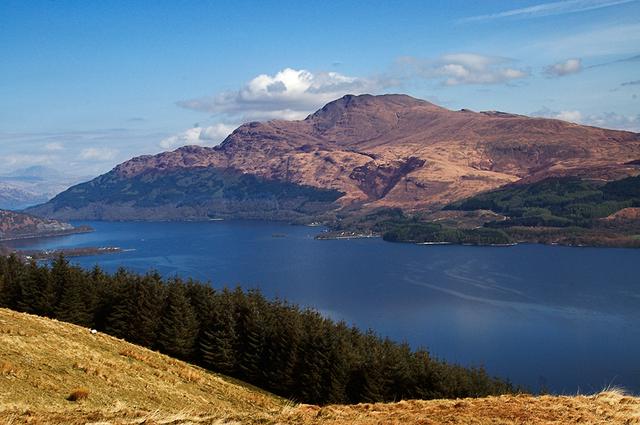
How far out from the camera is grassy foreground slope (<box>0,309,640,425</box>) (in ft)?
65.2

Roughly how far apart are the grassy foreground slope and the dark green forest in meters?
20.5

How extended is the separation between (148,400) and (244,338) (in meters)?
36.4

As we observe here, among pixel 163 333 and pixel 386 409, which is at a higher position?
pixel 386 409

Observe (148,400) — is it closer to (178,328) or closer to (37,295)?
(178,328)

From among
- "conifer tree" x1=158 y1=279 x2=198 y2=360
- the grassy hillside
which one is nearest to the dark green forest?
"conifer tree" x1=158 y1=279 x2=198 y2=360

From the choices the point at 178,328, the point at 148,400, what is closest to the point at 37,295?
the point at 178,328

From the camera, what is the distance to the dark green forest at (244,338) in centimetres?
5806

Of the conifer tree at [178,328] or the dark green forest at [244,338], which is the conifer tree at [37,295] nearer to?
the dark green forest at [244,338]

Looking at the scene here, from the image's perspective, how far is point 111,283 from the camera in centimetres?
7281

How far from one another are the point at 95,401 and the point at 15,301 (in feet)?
167

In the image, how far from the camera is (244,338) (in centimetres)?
6494

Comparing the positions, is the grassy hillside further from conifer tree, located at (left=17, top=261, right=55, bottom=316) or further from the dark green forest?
conifer tree, located at (left=17, top=261, right=55, bottom=316)

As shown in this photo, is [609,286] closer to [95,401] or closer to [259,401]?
[259,401]

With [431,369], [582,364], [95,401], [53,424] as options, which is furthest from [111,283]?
[582,364]
